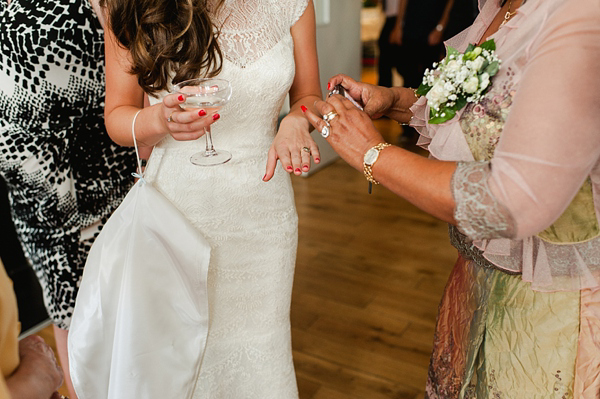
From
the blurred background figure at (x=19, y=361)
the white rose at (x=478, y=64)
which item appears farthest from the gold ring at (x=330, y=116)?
the blurred background figure at (x=19, y=361)

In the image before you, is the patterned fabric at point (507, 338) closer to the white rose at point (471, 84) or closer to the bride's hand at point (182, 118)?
the white rose at point (471, 84)

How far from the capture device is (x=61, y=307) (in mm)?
2281

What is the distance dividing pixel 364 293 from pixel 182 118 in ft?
7.17

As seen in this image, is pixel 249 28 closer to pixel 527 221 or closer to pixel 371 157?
pixel 371 157

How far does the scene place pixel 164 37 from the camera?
5.29ft

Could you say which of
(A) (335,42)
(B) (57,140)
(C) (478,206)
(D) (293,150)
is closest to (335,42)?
(A) (335,42)

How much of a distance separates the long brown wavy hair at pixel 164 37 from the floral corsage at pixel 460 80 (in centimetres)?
66

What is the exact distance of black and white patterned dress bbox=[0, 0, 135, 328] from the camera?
1986mm

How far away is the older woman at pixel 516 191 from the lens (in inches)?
39.4

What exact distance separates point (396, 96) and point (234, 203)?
61 centimetres

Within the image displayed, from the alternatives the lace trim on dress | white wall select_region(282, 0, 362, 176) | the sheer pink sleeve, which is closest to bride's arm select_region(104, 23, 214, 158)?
the lace trim on dress

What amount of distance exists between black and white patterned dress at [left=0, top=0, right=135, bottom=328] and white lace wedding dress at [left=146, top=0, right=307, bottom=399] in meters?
0.56

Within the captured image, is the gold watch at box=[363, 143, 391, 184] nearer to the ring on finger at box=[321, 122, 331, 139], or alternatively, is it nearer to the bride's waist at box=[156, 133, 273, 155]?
the ring on finger at box=[321, 122, 331, 139]

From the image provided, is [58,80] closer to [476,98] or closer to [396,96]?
[396,96]
